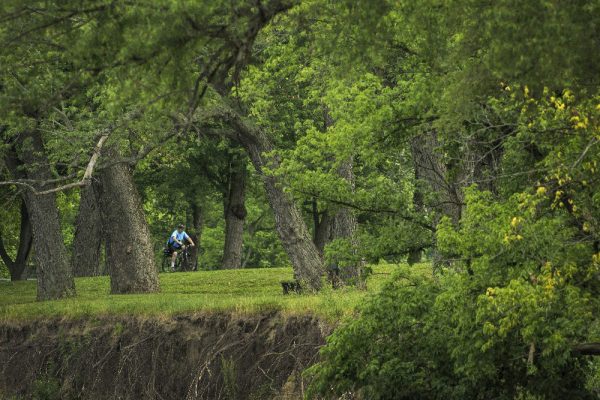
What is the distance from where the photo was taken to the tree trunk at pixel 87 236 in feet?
123

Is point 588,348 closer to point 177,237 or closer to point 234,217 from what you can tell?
point 177,237

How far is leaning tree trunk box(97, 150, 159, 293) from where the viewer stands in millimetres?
29203

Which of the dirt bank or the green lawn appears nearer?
the dirt bank

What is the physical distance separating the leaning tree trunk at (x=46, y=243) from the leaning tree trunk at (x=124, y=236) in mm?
1157

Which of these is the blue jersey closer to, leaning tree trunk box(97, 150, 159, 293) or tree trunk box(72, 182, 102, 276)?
tree trunk box(72, 182, 102, 276)

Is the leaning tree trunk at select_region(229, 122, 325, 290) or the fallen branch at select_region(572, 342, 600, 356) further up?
the leaning tree trunk at select_region(229, 122, 325, 290)

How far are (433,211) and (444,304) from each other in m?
3.40

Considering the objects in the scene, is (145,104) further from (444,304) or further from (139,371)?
(139,371)

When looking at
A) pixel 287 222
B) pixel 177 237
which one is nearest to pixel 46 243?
pixel 287 222

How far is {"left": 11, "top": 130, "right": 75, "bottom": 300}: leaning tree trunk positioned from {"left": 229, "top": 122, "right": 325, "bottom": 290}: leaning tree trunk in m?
5.25

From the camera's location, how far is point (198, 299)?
24125 millimetres

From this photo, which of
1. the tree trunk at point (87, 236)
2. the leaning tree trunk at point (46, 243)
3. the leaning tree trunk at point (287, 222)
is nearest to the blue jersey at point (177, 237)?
the tree trunk at point (87, 236)

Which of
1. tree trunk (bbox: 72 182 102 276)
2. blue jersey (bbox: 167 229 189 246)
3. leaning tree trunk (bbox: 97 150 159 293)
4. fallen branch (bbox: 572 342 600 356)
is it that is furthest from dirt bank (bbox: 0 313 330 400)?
blue jersey (bbox: 167 229 189 246)

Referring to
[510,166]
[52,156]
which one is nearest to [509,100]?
[510,166]
